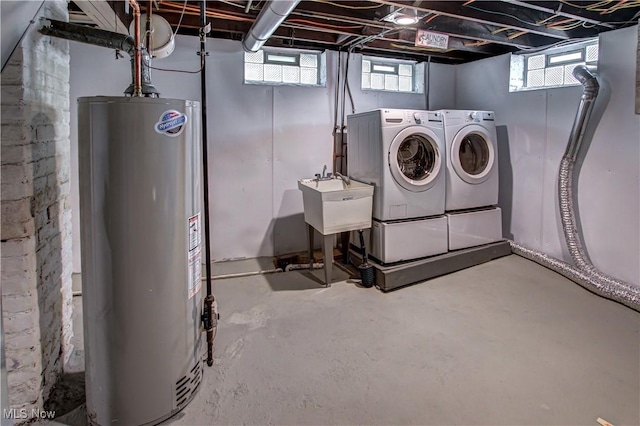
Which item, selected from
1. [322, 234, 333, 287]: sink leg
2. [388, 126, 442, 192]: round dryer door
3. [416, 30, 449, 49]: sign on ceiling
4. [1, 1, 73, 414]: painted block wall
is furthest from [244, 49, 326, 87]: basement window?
[1, 1, 73, 414]: painted block wall

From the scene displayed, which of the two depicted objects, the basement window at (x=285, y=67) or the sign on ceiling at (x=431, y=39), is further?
the basement window at (x=285, y=67)

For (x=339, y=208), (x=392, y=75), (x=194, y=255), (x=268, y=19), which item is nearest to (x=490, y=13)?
(x=392, y=75)

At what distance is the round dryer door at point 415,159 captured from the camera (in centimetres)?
328

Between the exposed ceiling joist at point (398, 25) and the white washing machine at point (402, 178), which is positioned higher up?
the exposed ceiling joist at point (398, 25)

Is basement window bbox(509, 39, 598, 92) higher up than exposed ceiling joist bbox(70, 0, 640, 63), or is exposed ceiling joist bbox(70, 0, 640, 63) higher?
exposed ceiling joist bbox(70, 0, 640, 63)

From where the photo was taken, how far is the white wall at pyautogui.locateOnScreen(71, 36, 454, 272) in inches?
132

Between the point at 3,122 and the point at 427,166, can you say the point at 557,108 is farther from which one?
the point at 3,122

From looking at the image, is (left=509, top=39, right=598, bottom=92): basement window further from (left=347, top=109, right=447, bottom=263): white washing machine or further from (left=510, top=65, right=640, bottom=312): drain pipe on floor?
(left=347, top=109, right=447, bottom=263): white washing machine

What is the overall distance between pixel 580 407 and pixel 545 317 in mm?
958

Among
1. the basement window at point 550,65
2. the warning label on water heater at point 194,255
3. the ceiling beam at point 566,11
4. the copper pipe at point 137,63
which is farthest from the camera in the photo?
the basement window at point 550,65

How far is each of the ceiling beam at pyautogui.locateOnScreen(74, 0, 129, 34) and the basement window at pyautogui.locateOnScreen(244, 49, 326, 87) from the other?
47.8 inches

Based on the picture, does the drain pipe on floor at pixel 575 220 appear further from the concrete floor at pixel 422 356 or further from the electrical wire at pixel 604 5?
the electrical wire at pixel 604 5

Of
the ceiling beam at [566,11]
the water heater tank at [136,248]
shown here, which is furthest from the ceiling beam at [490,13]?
the water heater tank at [136,248]

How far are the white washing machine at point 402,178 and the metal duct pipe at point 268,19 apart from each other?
1101 millimetres
